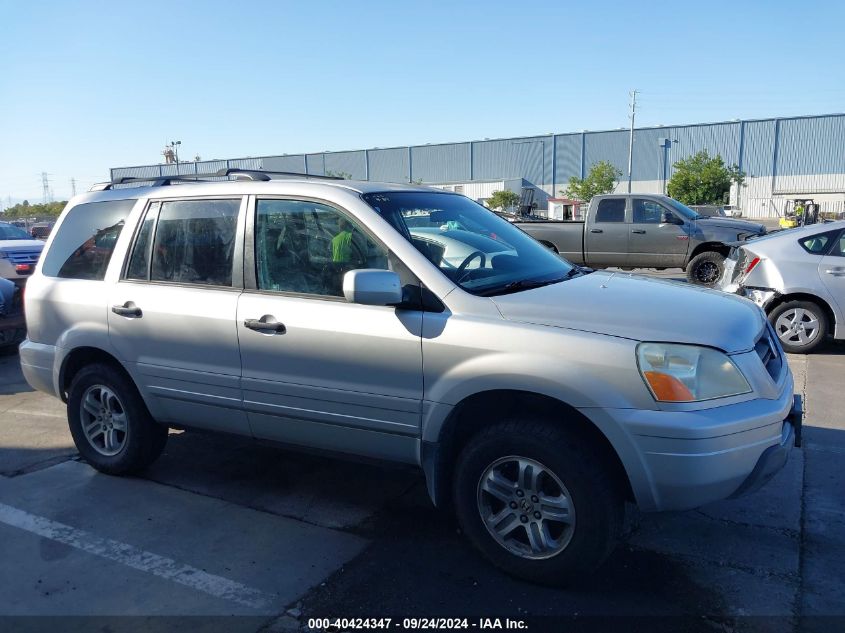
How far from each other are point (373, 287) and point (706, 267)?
37.9 ft

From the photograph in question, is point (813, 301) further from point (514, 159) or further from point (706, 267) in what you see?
point (514, 159)

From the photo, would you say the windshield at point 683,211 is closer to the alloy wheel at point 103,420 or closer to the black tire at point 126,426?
the black tire at point 126,426

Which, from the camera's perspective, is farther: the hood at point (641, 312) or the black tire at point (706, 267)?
the black tire at point (706, 267)

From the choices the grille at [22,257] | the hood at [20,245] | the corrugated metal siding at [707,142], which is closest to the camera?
the grille at [22,257]

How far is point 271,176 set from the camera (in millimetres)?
4406

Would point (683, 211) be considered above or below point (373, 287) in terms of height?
above

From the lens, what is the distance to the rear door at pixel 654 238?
13375 mm

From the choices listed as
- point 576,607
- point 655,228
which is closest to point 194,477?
point 576,607

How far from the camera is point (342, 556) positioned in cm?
356

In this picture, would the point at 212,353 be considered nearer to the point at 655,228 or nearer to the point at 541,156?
the point at 655,228

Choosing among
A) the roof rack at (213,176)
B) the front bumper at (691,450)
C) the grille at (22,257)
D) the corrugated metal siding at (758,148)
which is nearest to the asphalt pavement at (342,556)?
the front bumper at (691,450)

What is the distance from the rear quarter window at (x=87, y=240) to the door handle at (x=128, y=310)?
14.9 inches

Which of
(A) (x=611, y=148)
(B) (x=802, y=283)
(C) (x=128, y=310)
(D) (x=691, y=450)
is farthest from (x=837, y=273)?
(A) (x=611, y=148)

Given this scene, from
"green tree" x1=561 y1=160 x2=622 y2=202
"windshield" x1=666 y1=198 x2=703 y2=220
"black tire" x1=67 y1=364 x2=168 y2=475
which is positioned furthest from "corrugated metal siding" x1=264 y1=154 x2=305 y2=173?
"black tire" x1=67 y1=364 x2=168 y2=475
